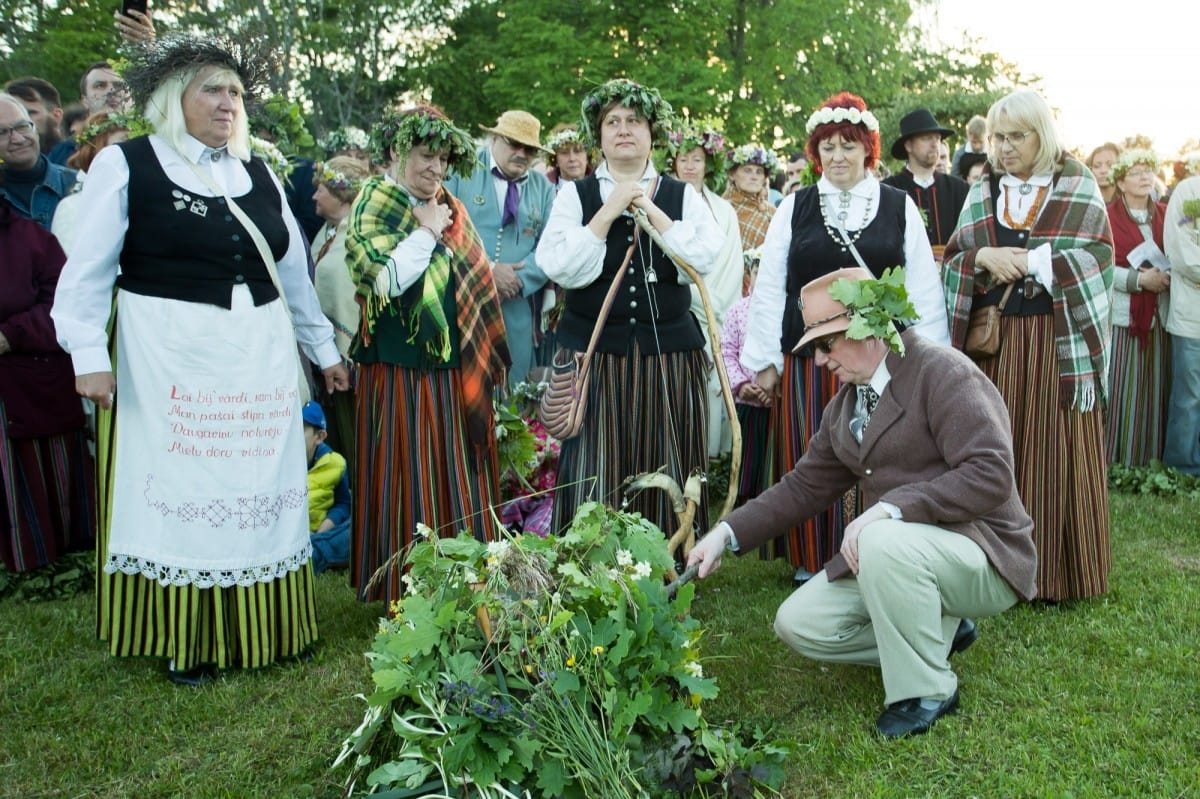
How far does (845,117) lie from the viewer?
4.57m

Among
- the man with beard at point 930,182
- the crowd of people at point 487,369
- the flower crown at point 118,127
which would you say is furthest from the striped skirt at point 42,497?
the man with beard at point 930,182

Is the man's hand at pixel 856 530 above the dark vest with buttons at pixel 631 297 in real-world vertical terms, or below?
below

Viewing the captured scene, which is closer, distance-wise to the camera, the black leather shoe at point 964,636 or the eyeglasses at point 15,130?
the black leather shoe at point 964,636

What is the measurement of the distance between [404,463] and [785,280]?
5.88ft

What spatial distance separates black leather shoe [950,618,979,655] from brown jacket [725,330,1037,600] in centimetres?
29

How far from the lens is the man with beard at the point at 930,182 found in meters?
6.74

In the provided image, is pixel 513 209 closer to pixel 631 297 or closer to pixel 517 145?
pixel 517 145

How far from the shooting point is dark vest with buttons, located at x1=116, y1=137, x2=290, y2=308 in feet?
11.9

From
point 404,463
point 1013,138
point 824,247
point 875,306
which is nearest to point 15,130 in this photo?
point 404,463

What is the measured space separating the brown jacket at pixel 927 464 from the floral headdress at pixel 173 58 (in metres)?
2.39

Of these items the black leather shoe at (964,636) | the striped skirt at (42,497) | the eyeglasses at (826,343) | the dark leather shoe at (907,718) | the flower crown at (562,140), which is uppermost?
the flower crown at (562,140)

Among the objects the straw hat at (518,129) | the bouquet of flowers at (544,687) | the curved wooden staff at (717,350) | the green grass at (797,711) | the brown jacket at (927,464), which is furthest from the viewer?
the straw hat at (518,129)

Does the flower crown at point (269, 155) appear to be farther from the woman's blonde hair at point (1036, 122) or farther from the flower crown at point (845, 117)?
the woman's blonde hair at point (1036, 122)

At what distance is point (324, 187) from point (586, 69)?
13658 millimetres
